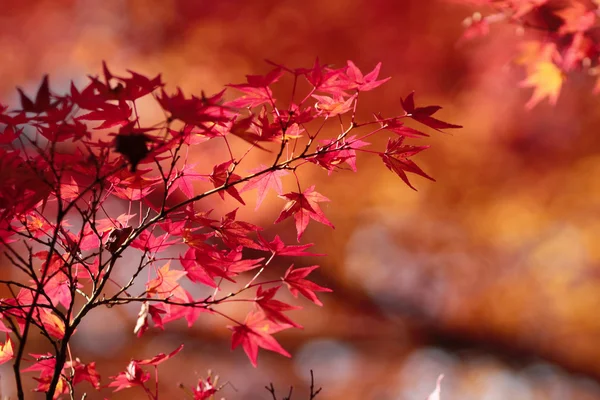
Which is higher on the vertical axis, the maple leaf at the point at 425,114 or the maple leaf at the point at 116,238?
the maple leaf at the point at 425,114

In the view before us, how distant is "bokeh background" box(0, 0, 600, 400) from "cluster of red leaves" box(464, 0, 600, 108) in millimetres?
169

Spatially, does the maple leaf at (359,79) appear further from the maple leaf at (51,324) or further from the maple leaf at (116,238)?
the maple leaf at (51,324)

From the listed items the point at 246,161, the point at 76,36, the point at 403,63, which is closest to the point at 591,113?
the point at 403,63

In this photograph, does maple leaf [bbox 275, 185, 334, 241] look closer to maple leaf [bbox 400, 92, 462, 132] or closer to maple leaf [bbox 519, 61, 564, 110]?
maple leaf [bbox 400, 92, 462, 132]

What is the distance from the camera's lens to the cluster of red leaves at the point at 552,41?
5.16 ft

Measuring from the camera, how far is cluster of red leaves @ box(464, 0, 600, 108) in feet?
5.16

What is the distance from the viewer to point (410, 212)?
2.10m

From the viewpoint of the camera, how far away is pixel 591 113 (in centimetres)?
213

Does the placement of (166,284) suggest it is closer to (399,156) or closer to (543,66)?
(399,156)

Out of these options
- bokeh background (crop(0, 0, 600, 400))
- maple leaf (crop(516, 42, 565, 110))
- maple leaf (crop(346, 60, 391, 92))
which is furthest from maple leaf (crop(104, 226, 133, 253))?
maple leaf (crop(516, 42, 565, 110))

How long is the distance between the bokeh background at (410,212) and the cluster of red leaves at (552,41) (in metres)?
0.17

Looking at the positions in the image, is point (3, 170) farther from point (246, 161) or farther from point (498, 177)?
point (498, 177)

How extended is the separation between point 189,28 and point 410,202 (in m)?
1.18

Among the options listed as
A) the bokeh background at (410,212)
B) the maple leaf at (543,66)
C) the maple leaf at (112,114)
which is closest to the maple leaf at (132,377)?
the maple leaf at (112,114)
